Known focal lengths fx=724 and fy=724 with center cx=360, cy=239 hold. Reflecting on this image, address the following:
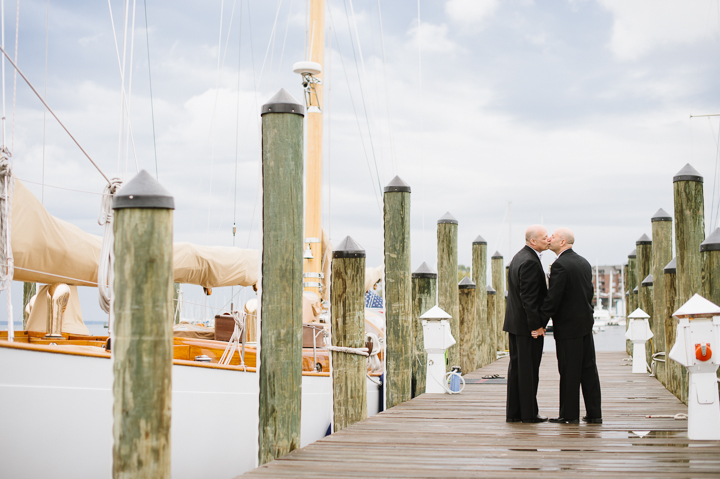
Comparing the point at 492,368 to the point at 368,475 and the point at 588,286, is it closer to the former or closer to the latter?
the point at 588,286

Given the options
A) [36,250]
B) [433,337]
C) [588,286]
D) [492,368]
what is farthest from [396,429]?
[492,368]

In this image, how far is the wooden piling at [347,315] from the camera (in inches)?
263

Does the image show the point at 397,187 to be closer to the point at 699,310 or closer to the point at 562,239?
the point at 562,239

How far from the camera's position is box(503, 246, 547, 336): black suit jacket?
20.4 ft

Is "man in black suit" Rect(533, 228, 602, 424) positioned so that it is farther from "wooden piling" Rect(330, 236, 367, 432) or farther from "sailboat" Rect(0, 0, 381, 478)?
"sailboat" Rect(0, 0, 381, 478)

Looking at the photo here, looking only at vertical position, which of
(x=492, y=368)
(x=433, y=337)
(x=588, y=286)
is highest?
(x=588, y=286)

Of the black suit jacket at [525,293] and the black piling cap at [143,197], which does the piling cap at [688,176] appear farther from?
the black piling cap at [143,197]

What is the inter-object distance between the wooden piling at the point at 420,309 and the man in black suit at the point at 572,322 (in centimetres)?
312

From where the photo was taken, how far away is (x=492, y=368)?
Answer: 13438 mm

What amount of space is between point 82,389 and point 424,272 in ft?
14.9

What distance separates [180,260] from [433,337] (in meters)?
4.53

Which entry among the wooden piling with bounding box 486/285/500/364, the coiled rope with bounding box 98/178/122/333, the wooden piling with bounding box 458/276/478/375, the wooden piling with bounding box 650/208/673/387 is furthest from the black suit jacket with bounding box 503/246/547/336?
the wooden piling with bounding box 486/285/500/364

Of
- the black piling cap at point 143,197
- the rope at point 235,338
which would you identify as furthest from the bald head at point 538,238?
the black piling cap at point 143,197

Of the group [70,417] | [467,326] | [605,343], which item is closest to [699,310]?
[70,417]
